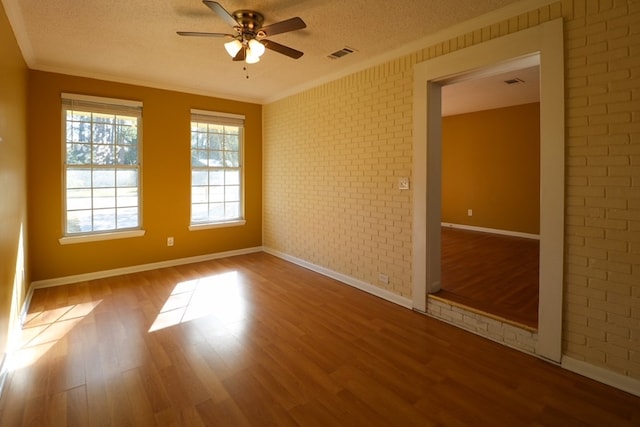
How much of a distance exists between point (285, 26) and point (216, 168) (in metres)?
3.49

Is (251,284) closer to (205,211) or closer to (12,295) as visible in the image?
(205,211)

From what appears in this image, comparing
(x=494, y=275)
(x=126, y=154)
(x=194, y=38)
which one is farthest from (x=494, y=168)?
(x=126, y=154)

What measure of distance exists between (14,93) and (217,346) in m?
2.93

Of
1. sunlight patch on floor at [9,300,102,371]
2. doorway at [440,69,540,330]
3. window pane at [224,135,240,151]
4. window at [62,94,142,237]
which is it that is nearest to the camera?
sunlight patch on floor at [9,300,102,371]

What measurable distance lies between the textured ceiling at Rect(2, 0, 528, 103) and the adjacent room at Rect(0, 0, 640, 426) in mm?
29

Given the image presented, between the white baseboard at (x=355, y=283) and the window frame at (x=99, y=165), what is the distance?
2.34 meters

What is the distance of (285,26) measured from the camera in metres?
2.37

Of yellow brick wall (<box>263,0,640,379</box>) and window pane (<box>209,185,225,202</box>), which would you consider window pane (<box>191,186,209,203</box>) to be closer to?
window pane (<box>209,185,225,202</box>)

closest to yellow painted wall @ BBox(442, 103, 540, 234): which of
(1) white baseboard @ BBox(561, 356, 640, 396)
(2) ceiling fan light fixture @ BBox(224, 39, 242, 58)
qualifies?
(1) white baseboard @ BBox(561, 356, 640, 396)

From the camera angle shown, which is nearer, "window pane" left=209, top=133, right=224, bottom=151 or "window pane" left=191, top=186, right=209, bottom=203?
"window pane" left=191, top=186, right=209, bottom=203

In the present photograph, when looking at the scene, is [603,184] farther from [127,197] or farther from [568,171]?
[127,197]

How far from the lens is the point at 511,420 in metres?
1.86

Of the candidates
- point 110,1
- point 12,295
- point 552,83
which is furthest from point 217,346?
point 552,83

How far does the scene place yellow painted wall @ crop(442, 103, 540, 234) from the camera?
20.8 feet
